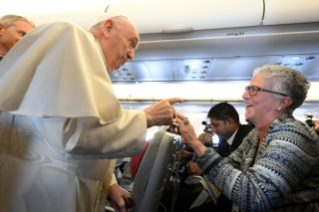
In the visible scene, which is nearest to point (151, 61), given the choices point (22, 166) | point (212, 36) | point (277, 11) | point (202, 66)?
point (202, 66)

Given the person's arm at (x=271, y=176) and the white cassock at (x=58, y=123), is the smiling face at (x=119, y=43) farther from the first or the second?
the person's arm at (x=271, y=176)

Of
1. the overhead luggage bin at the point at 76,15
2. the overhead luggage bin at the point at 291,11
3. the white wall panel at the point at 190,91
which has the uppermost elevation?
the overhead luggage bin at the point at 291,11

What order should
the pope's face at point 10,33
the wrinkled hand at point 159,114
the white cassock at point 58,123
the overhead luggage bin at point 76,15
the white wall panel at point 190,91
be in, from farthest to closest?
the white wall panel at point 190,91, the overhead luggage bin at point 76,15, the pope's face at point 10,33, the wrinkled hand at point 159,114, the white cassock at point 58,123

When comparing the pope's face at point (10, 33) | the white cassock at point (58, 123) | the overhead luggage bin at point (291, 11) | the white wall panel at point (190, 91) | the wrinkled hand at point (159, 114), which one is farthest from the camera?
the white wall panel at point (190, 91)

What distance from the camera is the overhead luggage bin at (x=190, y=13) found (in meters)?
1.66

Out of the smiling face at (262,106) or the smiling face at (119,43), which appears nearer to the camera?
the smiling face at (119,43)

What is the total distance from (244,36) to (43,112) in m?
2.13

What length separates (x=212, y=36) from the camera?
198 centimetres

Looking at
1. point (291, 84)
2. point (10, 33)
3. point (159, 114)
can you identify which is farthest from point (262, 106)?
point (10, 33)

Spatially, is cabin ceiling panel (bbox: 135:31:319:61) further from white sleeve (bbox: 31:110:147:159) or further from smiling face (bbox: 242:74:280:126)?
white sleeve (bbox: 31:110:147:159)

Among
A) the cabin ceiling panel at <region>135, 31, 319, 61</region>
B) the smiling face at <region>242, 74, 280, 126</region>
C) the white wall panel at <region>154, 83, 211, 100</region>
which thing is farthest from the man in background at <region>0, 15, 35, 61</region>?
the white wall panel at <region>154, 83, 211, 100</region>

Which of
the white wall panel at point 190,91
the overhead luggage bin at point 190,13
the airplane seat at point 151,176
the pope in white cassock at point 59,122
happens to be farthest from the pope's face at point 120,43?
the white wall panel at point 190,91

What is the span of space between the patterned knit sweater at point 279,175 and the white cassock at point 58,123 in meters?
0.57

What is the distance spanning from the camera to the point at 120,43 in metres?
1.00
